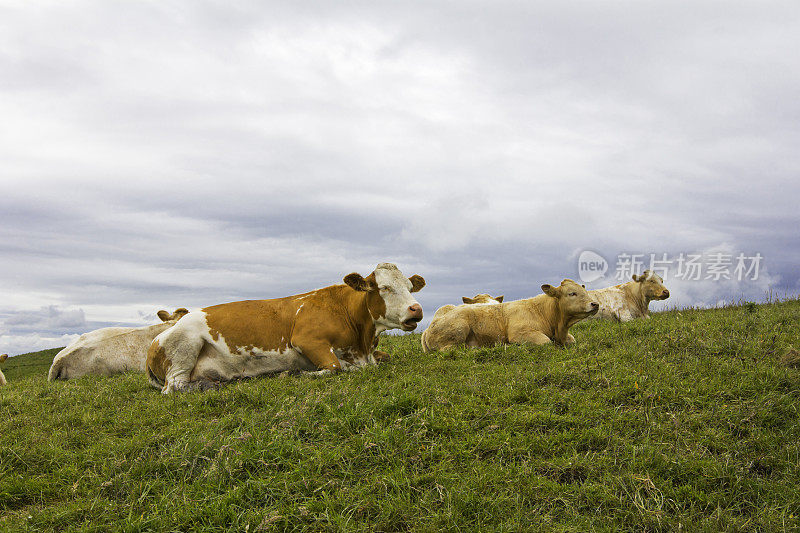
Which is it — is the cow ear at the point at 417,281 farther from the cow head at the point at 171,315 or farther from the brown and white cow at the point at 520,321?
the cow head at the point at 171,315

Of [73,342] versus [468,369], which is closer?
[468,369]

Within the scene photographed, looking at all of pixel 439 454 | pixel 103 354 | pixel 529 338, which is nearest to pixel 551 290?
pixel 529 338

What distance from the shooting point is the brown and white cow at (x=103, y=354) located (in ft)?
52.1

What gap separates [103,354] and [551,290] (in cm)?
1196

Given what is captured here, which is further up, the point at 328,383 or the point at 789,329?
the point at 789,329

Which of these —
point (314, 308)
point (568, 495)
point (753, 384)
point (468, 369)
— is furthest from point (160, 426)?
point (753, 384)

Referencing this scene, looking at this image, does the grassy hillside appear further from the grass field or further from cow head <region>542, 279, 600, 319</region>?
cow head <region>542, 279, 600, 319</region>

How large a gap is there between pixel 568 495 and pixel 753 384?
4138 mm

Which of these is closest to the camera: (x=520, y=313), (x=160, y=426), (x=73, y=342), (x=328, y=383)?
(x=160, y=426)

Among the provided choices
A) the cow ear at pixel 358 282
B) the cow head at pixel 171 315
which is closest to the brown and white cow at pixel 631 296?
the cow ear at pixel 358 282

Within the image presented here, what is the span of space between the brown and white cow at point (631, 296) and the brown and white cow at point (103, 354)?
14229 mm

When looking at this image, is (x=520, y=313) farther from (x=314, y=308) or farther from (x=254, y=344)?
(x=254, y=344)

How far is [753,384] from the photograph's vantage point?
8.20 metres

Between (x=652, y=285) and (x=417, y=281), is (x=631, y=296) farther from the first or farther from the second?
(x=417, y=281)
